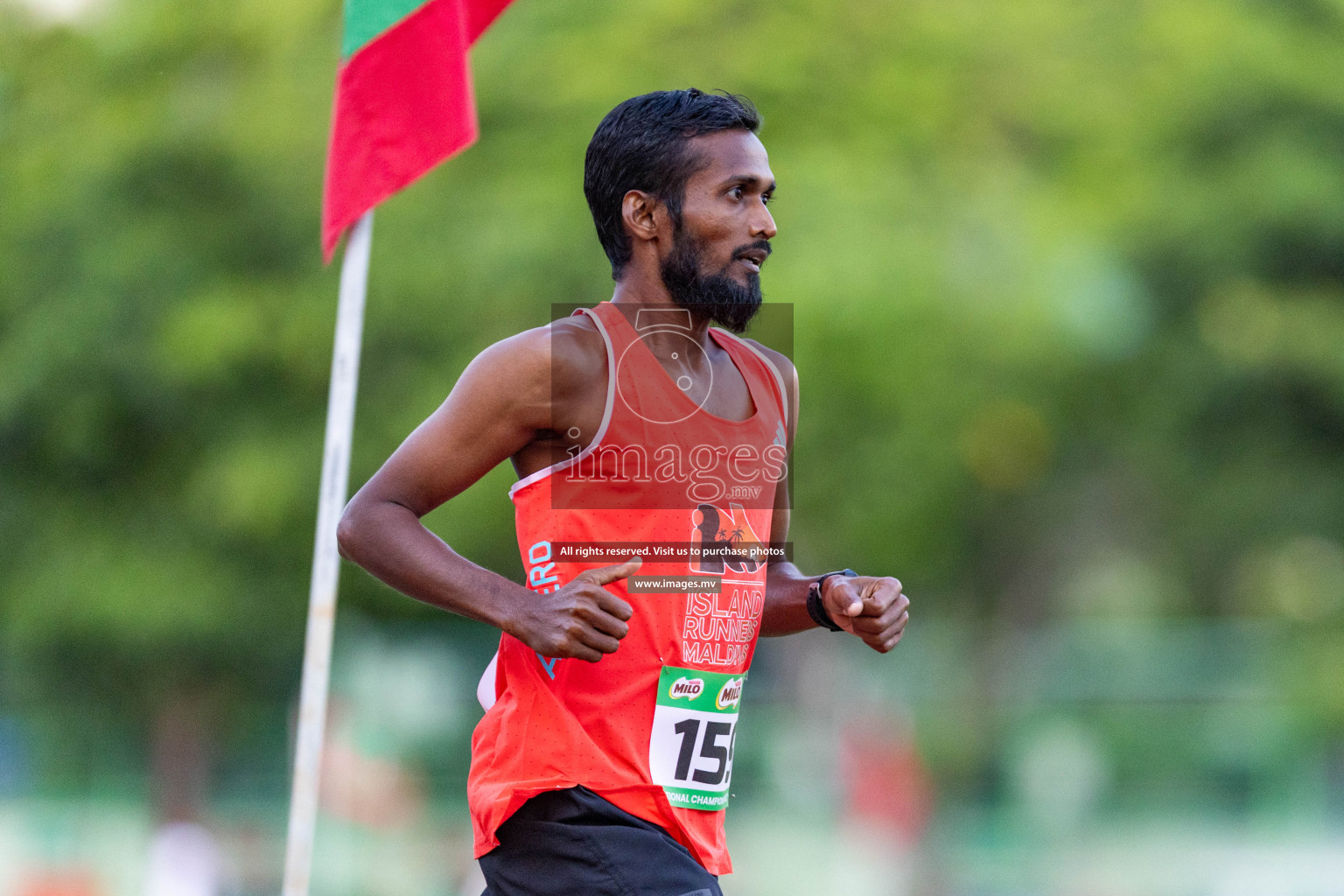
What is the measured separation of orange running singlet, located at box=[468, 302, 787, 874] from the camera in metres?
2.71

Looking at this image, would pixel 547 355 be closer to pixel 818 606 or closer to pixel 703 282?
pixel 703 282

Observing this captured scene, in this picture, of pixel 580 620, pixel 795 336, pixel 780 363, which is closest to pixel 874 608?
pixel 580 620

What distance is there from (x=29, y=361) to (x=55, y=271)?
66 centimetres

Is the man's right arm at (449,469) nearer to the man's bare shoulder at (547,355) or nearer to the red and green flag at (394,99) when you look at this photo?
the man's bare shoulder at (547,355)

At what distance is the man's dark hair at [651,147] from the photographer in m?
2.90

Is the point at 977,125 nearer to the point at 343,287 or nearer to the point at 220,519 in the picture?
the point at 220,519

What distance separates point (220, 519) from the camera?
35.6 feet

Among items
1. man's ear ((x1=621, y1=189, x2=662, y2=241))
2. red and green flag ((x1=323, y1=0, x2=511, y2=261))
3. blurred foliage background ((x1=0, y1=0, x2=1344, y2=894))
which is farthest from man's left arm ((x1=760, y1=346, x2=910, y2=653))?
blurred foliage background ((x1=0, y1=0, x2=1344, y2=894))

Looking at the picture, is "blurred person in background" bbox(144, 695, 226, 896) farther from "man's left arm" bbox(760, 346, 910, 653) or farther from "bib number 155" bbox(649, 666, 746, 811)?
"bib number 155" bbox(649, 666, 746, 811)

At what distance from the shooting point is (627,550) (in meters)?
2.76

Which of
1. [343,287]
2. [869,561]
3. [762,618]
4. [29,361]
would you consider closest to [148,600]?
[29,361]

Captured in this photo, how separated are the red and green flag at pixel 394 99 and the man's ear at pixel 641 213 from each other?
47.6 inches

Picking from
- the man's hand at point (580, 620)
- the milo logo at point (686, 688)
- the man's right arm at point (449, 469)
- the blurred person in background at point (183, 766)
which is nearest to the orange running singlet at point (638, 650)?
the milo logo at point (686, 688)

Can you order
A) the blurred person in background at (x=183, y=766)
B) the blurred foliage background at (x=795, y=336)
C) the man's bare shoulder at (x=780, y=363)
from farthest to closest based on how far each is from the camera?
the blurred person in background at (x=183, y=766), the blurred foliage background at (x=795, y=336), the man's bare shoulder at (x=780, y=363)
